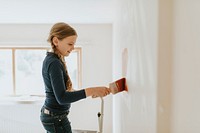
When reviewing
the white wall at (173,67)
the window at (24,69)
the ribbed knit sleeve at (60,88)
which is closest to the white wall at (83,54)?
the window at (24,69)

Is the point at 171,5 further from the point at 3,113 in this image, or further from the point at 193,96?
the point at 3,113

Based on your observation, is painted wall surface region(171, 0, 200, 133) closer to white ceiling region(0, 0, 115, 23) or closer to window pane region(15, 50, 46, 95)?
white ceiling region(0, 0, 115, 23)

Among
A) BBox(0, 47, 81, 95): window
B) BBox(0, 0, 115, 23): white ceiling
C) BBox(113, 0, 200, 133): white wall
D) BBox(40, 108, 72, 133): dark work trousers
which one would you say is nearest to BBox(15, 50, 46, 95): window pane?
BBox(0, 47, 81, 95): window

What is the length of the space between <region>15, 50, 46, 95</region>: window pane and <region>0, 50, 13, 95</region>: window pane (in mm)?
124

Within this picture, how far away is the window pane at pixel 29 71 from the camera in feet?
13.7

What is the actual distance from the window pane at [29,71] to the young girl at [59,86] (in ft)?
8.92

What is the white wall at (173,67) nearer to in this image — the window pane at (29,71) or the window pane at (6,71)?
the window pane at (29,71)

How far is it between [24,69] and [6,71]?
33 centimetres

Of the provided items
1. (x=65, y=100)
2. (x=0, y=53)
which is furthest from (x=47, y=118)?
(x=0, y=53)

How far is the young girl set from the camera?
137cm

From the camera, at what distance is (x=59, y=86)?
1364 millimetres

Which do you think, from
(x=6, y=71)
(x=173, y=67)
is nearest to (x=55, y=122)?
(x=173, y=67)

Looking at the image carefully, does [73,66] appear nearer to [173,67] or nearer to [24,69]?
[24,69]

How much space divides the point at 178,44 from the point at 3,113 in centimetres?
424
